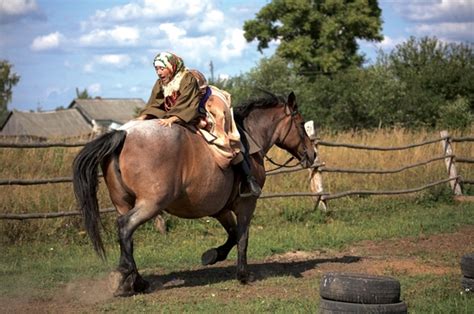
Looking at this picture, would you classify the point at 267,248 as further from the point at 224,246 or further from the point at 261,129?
the point at 261,129

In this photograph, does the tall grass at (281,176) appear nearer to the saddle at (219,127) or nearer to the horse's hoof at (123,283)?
the horse's hoof at (123,283)

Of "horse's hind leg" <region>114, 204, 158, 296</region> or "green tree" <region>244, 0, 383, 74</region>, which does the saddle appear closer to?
"horse's hind leg" <region>114, 204, 158, 296</region>

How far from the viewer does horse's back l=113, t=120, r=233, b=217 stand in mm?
7379

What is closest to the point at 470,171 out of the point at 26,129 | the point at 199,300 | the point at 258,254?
the point at 258,254

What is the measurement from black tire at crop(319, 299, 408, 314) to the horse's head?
376 cm

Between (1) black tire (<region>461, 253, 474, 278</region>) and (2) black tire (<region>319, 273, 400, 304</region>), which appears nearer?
(2) black tire (<region>319, 273, 400, 304</region>)

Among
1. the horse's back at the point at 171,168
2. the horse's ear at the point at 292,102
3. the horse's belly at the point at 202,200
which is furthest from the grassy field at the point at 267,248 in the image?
the horse's ear at the point at 292,102

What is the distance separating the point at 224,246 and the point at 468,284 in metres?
2.87

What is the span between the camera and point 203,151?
7953 mm

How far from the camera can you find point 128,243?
7414 millimetres

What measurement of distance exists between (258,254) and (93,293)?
3.26 metres

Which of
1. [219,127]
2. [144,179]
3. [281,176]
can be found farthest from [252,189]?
[281,176]

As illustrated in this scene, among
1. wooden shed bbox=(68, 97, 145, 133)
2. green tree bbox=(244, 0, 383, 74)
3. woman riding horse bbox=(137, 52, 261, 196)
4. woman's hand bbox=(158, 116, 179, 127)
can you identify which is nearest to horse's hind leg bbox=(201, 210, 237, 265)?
woman riding horse bbox=(137, 52, 261, 196)

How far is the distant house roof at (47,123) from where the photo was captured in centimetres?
6994
